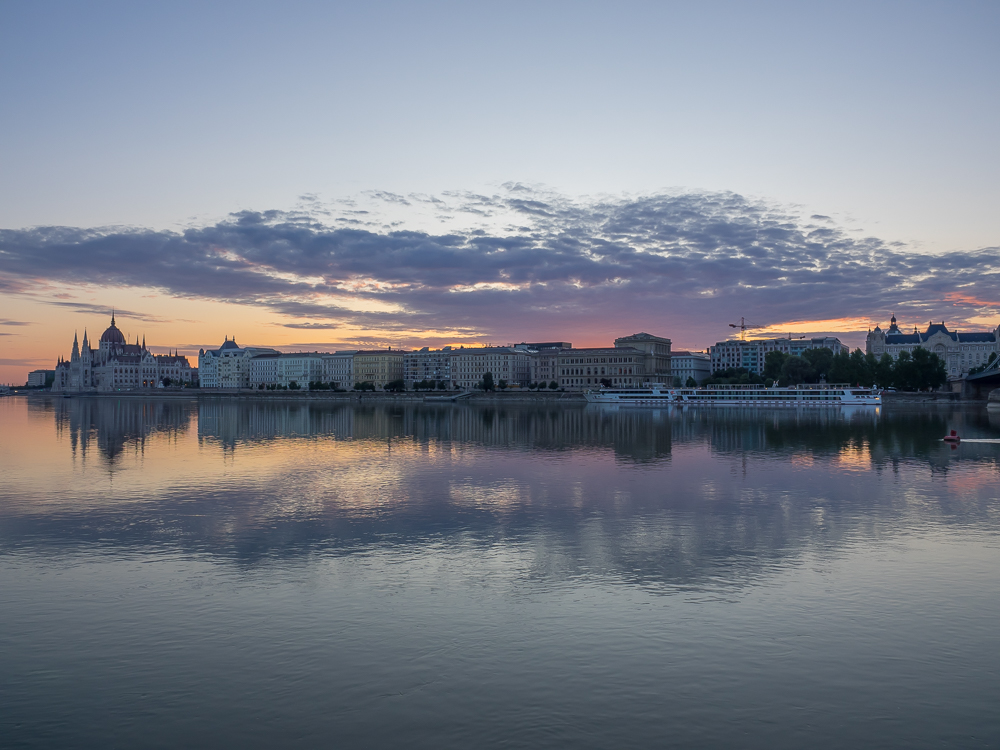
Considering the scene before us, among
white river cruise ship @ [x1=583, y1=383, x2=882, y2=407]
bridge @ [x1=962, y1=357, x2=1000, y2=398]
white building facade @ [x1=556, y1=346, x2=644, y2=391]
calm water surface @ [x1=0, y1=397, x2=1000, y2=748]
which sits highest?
white building facade @ [x1=556, y1=346, x2=644, y2=391]

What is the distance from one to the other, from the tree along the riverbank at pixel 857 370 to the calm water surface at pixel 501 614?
90583mm

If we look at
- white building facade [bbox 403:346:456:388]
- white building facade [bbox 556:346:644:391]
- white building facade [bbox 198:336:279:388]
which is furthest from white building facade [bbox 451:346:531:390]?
white building facade [bbox 198:336:279:388]

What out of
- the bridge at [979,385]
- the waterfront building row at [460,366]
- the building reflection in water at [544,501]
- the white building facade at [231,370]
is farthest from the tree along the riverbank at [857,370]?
the white building facade at [231,370]

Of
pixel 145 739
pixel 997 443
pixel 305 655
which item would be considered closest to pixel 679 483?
pixel 305 655

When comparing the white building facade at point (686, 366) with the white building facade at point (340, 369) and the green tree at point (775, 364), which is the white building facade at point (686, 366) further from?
the white building facade at point (340, 369)

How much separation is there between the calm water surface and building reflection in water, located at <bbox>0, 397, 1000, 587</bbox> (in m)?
0.16

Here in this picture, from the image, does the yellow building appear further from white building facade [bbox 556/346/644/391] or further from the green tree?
the green tree

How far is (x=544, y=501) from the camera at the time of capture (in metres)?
22.5

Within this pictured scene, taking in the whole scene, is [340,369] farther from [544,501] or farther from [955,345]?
[544,501]

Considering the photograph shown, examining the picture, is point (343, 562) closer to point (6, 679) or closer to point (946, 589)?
point (6, 679)

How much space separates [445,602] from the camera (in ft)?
41.1

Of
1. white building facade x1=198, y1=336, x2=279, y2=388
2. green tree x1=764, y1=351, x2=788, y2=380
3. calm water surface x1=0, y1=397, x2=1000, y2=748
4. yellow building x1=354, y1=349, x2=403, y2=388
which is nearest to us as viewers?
calm water surface x1=0, y1=397, x2=1000, y2=748

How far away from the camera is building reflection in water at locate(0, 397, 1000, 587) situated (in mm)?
16484

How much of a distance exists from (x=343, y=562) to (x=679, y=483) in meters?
14.9
